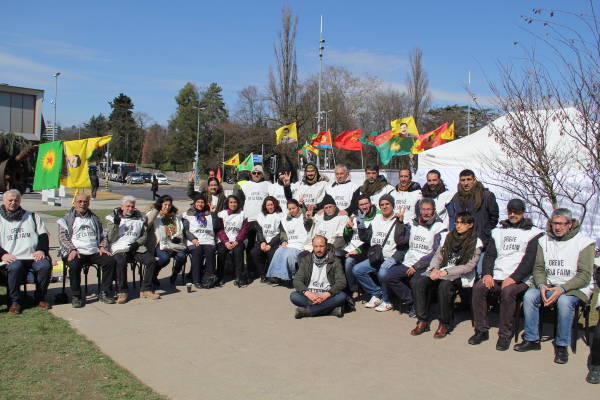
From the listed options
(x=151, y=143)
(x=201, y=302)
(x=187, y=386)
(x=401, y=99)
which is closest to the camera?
(x=187, y=386)

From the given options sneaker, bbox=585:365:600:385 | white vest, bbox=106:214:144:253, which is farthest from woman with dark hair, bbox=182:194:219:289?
sneaker, bbox=585:365:600:385

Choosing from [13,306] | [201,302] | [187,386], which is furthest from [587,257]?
[13,306]

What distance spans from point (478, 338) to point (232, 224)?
426 cm

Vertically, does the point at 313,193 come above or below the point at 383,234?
above

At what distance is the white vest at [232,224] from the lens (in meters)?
8.43

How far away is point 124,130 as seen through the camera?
92.5 m

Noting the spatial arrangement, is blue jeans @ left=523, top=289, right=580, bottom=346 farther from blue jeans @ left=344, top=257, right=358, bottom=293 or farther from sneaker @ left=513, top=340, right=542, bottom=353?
blue jeans @ left=344, top=257, right=358, bottom=293

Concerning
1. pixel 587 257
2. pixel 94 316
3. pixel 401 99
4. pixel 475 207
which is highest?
pixel 401 99

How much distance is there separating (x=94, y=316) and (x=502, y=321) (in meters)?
4.52

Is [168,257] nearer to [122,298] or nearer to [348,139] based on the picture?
[122,298]

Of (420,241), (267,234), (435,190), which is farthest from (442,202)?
(267,234)

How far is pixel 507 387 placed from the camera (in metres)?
4.30

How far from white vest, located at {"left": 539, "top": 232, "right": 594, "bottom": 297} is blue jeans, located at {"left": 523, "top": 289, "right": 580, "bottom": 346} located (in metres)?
0.22

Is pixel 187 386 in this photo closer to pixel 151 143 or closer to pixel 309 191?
pixel 309 191
